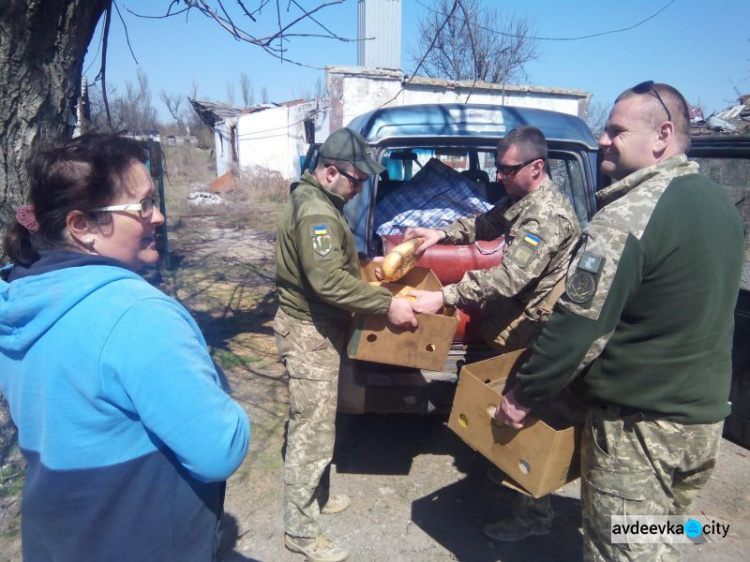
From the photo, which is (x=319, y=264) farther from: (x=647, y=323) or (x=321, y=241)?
(x=647, y=323)

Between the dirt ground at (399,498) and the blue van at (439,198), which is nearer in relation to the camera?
the dirt ground at (399,498)

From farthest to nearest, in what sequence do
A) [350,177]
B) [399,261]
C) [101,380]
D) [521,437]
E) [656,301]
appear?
[399,261] < [350,177] < [521,437] < [656,301] < [101,380]

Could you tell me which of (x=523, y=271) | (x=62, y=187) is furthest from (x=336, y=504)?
(x=62, y=187)

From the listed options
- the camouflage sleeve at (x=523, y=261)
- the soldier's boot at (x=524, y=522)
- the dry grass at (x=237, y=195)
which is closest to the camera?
the camouflage sleeve at (x=523, y=261)

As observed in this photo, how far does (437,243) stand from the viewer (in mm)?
3639

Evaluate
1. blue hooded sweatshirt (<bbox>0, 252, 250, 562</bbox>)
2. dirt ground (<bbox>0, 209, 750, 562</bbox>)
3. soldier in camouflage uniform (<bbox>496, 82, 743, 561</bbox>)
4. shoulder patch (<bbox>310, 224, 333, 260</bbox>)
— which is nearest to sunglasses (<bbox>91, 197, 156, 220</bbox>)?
blue hooded sweatshirt (<bbox>0, 252, 250, 562</bbox>)

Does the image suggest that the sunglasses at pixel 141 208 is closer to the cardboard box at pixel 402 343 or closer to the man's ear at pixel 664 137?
the cardboard box at pixel 402 343

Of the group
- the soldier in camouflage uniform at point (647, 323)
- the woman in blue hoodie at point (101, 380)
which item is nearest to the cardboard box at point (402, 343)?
the soldier in camouflage uniform at point (647, 323)

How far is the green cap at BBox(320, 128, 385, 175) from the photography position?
2.89 meters

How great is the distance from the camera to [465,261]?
3559 millimetres

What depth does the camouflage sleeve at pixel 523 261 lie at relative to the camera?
9.02 feet

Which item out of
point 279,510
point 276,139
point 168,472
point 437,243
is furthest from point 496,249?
point 276,139

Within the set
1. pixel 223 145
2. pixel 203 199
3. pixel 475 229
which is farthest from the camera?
pixel 223 145

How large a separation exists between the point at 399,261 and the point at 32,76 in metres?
2.11
